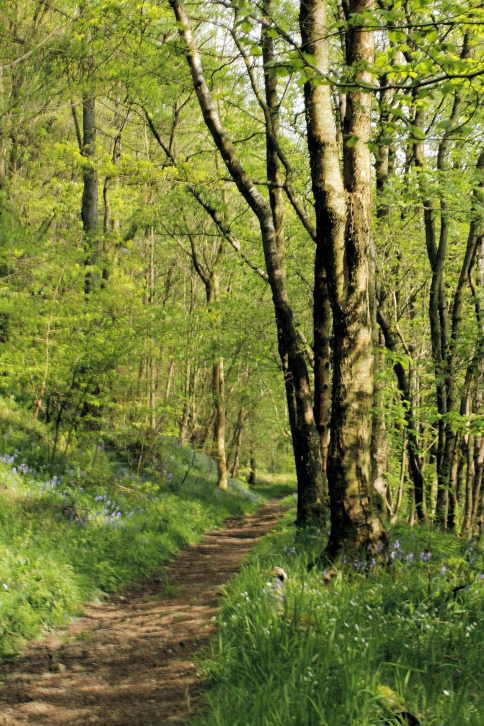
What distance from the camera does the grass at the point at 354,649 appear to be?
237 centimetres

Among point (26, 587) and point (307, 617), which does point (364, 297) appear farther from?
point (26, 587)

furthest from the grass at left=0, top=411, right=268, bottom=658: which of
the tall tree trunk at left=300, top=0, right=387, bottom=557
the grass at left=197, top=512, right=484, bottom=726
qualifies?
the tall tree trunk at left=300, top=0, right=387, bottom=557

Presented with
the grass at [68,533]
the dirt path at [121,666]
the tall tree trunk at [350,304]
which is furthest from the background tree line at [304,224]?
the dirt path at [121,666]

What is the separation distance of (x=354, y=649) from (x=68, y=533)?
4305mm

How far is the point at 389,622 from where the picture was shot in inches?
127

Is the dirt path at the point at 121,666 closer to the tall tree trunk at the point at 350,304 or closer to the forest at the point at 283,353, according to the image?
the forest at the point at 283,353

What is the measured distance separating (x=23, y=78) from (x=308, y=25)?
599cm

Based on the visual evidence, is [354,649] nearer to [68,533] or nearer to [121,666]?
[121,666]

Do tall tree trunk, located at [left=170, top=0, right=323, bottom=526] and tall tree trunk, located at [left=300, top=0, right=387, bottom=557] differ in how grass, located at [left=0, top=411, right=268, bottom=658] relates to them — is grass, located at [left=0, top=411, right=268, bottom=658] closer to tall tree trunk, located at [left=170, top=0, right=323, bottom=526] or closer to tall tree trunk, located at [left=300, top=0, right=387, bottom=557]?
tall tree trunk, located at [left=170, top=0, right=323, bottom=526]

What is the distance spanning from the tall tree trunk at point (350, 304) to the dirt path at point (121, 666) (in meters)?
1.66

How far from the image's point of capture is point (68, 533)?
6.02 metres

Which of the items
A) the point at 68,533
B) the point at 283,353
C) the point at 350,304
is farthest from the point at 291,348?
the point at 68,533

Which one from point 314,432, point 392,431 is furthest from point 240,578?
point 392,431

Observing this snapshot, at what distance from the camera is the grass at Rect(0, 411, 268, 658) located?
14.9 feet
